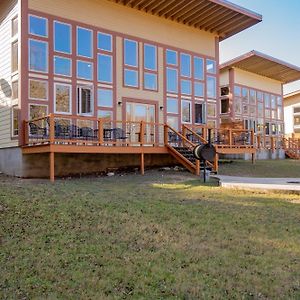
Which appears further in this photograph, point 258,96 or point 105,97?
point 258,96

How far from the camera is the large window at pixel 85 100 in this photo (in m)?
13.5

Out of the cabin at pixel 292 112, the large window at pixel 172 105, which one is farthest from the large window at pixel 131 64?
the cabin at pixel 292 112

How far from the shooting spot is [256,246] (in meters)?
4.88

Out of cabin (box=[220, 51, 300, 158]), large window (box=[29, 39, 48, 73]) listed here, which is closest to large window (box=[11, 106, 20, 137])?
large window (box=[29, 39, 48, 73])

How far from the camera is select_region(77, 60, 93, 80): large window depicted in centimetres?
1355

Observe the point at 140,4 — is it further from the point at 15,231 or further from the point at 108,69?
the point at 15,231

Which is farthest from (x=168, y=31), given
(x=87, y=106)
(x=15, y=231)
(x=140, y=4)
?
(x=15, y=231)

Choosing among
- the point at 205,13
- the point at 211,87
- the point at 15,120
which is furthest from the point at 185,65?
the point at 15,120

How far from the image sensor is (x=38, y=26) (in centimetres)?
1257

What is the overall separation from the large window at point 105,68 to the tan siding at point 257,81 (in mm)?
11217

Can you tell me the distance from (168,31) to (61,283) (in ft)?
46.4

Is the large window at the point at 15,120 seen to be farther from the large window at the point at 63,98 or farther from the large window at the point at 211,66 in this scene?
the large window at the point at 211,66

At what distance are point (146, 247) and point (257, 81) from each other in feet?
72.4

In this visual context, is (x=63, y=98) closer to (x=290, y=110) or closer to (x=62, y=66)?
(x=62, y=66)
